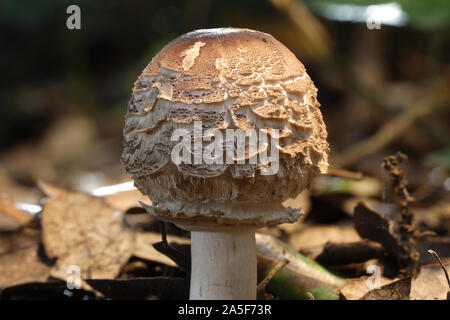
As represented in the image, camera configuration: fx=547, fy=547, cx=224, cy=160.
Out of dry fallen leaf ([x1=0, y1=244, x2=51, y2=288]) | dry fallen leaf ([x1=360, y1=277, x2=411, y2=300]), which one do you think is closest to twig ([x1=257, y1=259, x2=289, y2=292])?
dry fallen leaf ([x1=360, y1=277, x2=411, y2=300])

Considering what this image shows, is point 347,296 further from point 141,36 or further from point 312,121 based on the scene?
point 141,36

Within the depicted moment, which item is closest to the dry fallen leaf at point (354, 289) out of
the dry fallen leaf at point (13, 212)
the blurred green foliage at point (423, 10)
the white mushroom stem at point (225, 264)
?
the white mushroom stem at point (225, 264)

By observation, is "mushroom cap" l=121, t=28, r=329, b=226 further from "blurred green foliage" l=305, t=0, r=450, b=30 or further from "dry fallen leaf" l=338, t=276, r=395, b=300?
"blurred green foliage" l=305, t=0, r=450, b=30

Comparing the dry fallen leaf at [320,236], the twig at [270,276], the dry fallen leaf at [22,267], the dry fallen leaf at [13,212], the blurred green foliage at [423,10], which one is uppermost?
the blurred green foliage at [423,10]

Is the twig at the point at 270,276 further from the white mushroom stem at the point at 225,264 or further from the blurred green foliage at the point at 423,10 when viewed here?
the blurred green foliage at the point at 423,10

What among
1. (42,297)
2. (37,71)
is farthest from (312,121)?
(37,71)
